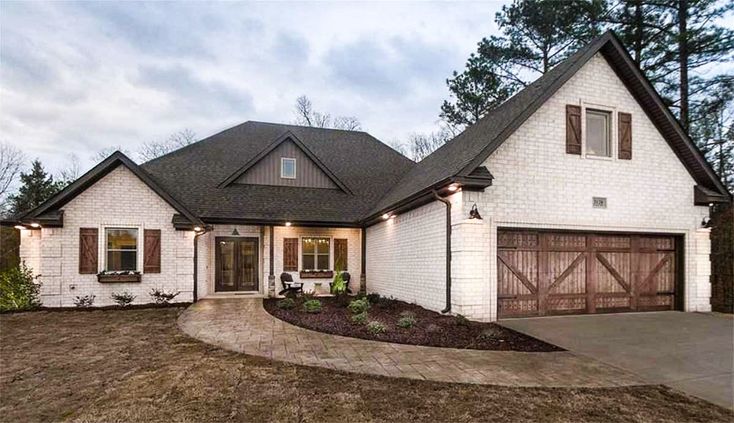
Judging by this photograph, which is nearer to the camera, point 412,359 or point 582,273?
point 412,359

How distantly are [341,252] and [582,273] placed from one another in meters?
7.83

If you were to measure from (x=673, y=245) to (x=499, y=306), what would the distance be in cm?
523

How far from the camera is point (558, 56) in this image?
17.6m

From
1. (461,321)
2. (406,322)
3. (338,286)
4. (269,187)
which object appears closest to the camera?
(461,321)

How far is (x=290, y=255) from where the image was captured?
1391cm

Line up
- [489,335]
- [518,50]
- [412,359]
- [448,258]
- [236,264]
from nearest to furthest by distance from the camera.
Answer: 1. [412,359]
2. [489,335]
3. [448,258]
4. [236,264]
5. [518,50]

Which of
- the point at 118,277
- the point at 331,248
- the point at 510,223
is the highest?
the point at 510,223

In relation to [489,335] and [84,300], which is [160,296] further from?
[489,335]

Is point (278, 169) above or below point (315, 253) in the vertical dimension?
above

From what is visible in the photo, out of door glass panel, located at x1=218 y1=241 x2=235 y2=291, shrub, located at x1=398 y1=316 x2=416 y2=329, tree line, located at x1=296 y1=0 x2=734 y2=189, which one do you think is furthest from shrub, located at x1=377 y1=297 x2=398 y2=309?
tree line, located at x1=296 y1=0 x2=734 y2=189

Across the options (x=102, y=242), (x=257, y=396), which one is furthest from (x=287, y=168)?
(x=257, y=396)

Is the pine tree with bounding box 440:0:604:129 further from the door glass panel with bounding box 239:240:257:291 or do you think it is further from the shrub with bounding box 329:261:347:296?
the door glass panel with bounding box 239:240:257:291

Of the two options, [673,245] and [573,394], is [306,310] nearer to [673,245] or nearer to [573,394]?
[573,394]

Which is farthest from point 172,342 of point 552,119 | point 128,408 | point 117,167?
point 552,119
